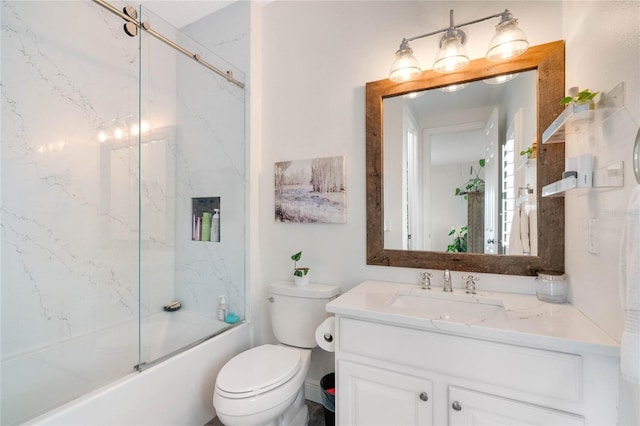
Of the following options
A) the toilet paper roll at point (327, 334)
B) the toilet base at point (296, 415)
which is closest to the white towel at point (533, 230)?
the toilet paper roll at point (327, 334)

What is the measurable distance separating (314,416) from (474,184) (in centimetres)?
160

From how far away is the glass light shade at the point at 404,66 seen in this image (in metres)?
1.50

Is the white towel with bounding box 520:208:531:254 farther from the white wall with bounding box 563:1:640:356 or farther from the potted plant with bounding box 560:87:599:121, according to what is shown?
the potted plant with bounding box 560:87:599:121

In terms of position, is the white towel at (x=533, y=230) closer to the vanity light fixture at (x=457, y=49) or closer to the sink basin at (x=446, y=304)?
the sink basin at (x=446, y=304)

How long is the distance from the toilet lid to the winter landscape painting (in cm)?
78

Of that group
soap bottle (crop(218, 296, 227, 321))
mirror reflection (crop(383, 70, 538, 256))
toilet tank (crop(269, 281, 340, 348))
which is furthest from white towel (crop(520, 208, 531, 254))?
soap bottle (crop(218, 296, 227, 321))

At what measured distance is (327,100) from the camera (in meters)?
1.84

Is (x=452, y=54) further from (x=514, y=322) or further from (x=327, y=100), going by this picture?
(x=514, y=322)

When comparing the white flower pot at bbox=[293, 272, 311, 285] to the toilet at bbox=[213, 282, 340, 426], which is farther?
the white flower pot at bbox=[293, 272, 311, 285]

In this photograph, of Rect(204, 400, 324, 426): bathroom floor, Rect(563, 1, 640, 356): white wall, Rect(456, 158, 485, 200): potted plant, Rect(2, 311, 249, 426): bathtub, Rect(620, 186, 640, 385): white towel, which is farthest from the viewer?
Rect(204, 400, 324, 426): bathroom floor

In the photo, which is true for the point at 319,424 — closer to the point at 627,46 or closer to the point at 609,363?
the point at 609,363

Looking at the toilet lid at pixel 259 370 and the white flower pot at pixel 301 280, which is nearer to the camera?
the toilet lid at pixel 259 370

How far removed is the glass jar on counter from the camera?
1257 millimetres

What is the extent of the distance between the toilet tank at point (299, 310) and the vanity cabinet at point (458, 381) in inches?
15.6
